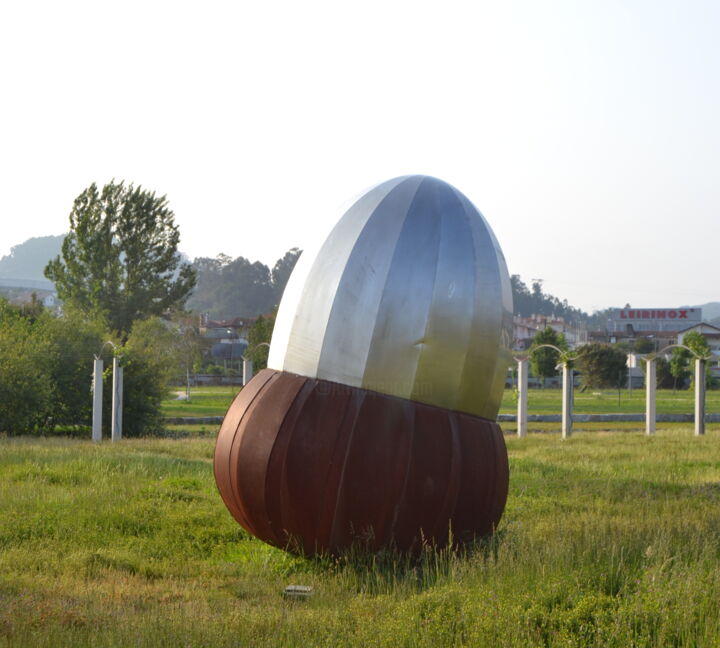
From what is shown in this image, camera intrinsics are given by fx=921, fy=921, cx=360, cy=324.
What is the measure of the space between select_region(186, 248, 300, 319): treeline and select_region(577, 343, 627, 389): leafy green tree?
92686 mm

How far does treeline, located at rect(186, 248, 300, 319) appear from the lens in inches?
6742

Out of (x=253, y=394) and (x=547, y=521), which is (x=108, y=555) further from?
(x=547, y=521)

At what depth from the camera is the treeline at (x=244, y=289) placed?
171250 mm

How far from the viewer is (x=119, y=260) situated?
229 ft

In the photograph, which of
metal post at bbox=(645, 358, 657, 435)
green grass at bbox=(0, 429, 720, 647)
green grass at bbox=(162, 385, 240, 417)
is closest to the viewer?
green grass at bbox=(0, 429, 720, 647)

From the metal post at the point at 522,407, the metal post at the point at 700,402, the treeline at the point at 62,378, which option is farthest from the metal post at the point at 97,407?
the metal post at the point at 700,402

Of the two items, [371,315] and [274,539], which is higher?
[371,315]

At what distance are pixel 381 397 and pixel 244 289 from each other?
168855 millimetres

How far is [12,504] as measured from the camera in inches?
489

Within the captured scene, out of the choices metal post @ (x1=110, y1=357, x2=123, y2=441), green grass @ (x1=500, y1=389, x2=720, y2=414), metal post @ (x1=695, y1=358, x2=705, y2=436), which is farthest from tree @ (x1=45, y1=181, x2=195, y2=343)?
metal post @ (x1=695, y1=358, x2=705, y2=436)

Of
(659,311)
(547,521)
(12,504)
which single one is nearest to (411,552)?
(547,521)

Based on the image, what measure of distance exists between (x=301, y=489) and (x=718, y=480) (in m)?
9.74

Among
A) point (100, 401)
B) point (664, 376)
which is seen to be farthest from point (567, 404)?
point (664, 376)

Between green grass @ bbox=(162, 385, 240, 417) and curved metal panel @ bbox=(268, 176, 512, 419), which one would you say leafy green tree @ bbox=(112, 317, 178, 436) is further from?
curved metal panel @ bbox=(268, 176, 512, 419)
